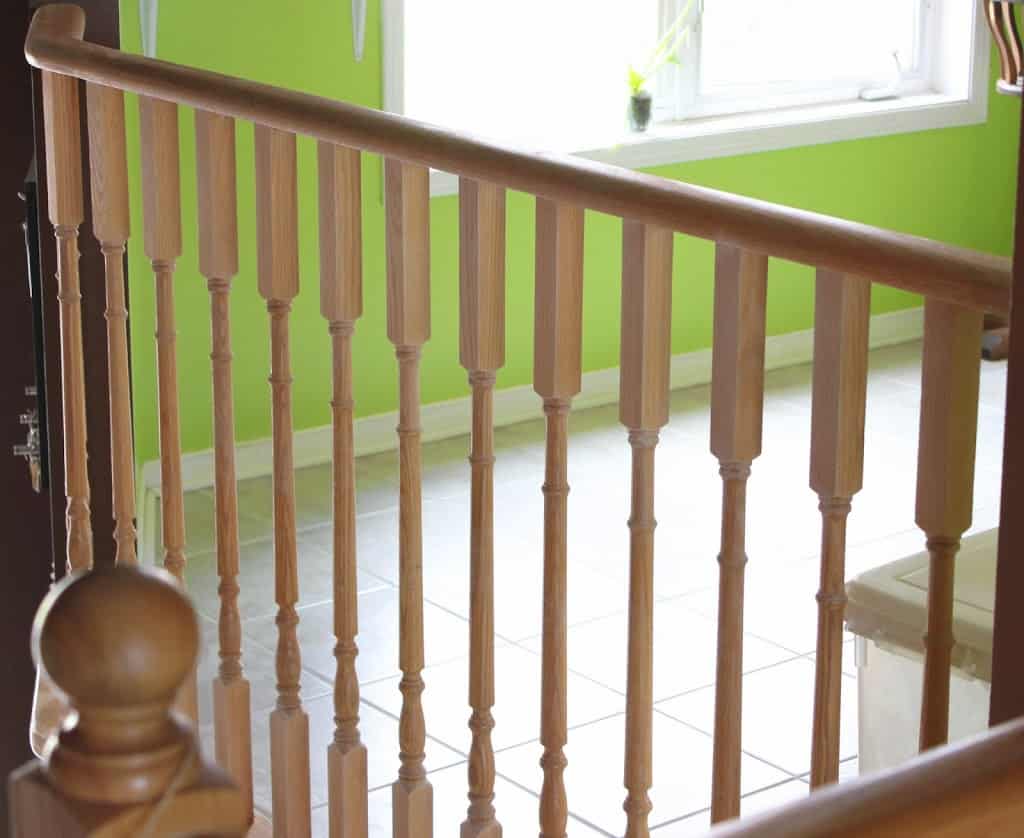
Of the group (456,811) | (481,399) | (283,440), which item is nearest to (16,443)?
(456,811)

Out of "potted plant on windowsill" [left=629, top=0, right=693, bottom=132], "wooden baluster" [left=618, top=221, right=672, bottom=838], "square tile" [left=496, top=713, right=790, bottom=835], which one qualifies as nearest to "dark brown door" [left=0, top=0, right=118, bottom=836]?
"square tile" [left=496, top=713, right=790, bottom=835]

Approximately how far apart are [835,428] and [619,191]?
12.7 inches

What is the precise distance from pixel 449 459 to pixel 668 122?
141 centimetres

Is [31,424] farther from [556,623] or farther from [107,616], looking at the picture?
[107,616]

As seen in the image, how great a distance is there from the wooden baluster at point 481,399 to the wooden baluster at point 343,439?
0.58ft

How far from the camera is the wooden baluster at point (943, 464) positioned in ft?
5.56

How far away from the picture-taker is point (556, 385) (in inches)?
77.6

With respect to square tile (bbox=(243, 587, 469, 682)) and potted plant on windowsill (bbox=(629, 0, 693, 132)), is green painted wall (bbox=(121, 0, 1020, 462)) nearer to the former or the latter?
potted plant on windowsill (bbox=(629, 0, 693, 132))

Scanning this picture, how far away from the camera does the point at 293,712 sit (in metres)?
2.38

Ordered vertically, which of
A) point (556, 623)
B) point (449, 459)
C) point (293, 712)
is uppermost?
point (556, 623)

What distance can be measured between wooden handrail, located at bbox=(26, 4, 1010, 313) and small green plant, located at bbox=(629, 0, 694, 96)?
3331 millimetres

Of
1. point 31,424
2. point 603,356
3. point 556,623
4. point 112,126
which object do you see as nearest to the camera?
point 556,623

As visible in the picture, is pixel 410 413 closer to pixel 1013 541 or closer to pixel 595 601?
pixel 1013 541

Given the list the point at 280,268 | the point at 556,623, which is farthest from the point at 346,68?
the point at 556,623
